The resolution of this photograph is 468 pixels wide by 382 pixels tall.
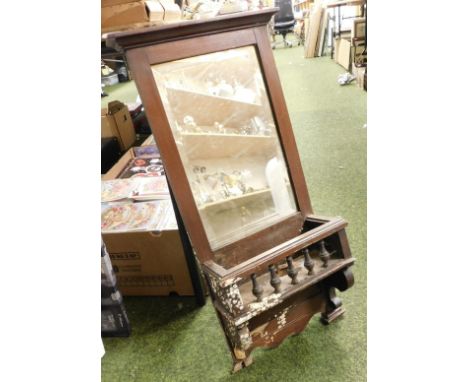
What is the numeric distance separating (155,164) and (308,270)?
1.42 metres

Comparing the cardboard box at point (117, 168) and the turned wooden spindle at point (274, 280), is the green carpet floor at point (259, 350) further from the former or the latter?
the cardboard box at point (117, 168)

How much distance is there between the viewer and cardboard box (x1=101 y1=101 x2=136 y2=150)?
283cm

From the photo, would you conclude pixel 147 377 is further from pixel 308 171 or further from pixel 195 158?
pixel 308 171

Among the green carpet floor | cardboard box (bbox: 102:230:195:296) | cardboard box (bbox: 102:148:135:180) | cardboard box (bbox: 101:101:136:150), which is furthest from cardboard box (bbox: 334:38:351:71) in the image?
cardboard box (bbox: 102:230:195:296)

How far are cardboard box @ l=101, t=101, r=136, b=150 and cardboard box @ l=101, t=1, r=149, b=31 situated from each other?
63.4 inches

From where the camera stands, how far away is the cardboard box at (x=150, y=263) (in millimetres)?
1492

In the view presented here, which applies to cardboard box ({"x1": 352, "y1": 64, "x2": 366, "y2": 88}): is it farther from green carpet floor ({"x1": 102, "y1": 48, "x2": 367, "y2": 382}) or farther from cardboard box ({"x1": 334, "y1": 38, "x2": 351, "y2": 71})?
green carpet floor ({"x1": 102, "y1": 48, "x2": 367, "y2": 382})

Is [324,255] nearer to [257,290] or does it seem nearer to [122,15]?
[257,290]

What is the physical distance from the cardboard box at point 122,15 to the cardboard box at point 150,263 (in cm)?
82

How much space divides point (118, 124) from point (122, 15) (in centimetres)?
169

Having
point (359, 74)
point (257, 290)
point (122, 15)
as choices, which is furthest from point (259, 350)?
point (359, 74)

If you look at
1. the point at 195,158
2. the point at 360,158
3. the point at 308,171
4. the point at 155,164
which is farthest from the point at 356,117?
the point at 195,158

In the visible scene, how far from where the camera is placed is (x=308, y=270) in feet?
3.61

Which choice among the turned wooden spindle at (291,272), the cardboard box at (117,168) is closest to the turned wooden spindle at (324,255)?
the turned wooden spindle at (291,272)
